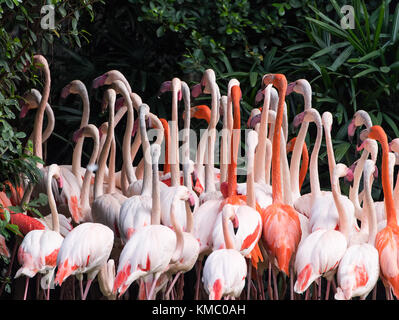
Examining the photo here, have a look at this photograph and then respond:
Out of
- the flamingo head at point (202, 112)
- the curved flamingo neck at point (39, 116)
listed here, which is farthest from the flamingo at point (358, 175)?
the curved flamingo neck at point (39, 116)

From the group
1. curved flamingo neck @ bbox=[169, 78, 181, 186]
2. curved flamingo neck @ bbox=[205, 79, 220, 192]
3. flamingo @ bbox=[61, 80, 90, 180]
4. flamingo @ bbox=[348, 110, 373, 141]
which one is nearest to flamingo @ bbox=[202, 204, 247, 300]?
curved flamingo neck @ bbox=[169, 78, 181, 186]

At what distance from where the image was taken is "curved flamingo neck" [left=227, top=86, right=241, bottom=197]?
4102 mm

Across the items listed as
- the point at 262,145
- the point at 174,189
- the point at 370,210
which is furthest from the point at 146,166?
the point at 370,210

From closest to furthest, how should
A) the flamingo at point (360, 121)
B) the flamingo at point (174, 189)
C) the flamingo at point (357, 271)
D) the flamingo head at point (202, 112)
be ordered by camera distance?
the flamingo at point (357, 271), the flamingo at point (174, 189), the flamingo at point (360, 121), the flamingo head at point (202, 112)

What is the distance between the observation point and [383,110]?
5641 millimetres

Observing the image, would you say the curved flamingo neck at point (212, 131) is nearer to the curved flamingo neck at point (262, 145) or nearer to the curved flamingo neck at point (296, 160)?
the curved flamingo neck at point (262, 145)

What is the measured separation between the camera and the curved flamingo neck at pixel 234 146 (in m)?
4.10

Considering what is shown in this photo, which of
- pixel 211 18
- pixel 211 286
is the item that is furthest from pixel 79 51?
pixel 211 286

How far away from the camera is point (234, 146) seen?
4.32m

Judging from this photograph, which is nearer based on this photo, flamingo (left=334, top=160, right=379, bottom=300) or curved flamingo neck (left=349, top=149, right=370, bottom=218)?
flamingo (left=334, top=160, right=379, bottom=300)

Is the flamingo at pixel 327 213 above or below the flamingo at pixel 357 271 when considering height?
above

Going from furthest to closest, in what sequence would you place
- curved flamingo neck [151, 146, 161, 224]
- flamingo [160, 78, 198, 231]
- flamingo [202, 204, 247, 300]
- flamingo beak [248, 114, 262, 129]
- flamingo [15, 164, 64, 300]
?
flamingo beak [248, 114, 262, 129], flamingo [160, 78, 198, 231], curved flamingo neck [151, 146, 161, 224], flamingo [15, 164, 64, 300], flamingo [202, 204, 247, 300]

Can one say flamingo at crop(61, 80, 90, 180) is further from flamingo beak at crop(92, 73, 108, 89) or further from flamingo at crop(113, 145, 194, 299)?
flamingo at crop(113, 145, 194, 299)

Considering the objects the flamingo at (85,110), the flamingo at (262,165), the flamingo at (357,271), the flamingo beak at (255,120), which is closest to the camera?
the flamingo at (357,271)
